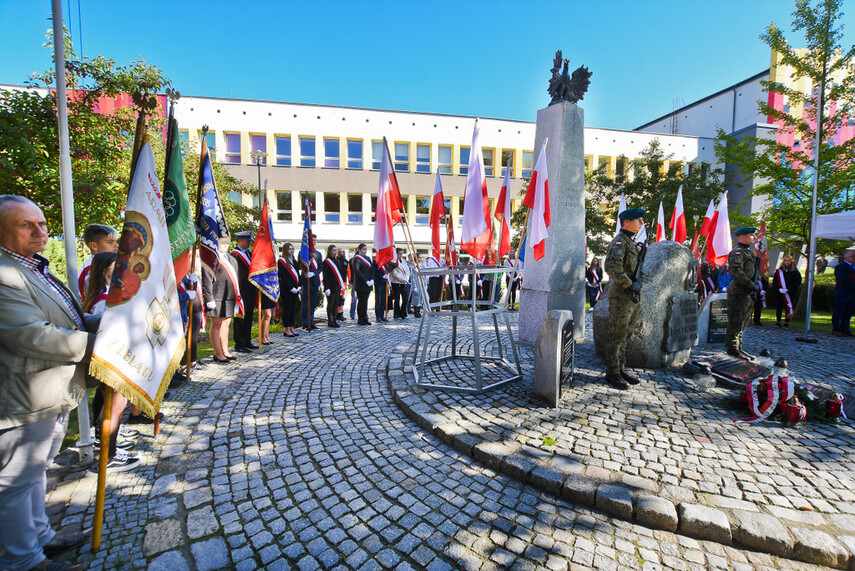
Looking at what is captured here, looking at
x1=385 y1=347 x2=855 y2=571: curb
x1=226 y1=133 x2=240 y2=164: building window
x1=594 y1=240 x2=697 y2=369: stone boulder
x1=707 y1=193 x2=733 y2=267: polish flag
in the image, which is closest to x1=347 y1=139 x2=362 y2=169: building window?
x1=226 y1=133 x2=240 y2=164: building window

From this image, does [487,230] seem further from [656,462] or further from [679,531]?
[679,531]

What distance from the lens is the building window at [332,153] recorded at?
2786 cm

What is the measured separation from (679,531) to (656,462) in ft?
2.26

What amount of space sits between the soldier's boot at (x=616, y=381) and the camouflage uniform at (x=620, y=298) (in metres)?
0.04

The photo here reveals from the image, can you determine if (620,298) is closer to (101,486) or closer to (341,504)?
(341,504)

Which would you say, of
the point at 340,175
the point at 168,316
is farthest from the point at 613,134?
the point at 168,316

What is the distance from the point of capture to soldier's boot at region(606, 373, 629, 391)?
A: 478 centimetres

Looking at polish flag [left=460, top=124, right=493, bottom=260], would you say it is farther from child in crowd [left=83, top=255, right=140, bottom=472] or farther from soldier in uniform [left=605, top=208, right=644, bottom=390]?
child in crowd [left=83, top=255, right=140, bottom=472]

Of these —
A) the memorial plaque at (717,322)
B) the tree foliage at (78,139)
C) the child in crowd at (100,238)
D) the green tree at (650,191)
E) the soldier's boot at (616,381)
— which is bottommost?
the soldier's boot at (616,381)

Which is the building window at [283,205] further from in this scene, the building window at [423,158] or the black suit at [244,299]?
the black suit at [244,299]

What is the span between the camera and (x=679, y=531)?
244 centimetres

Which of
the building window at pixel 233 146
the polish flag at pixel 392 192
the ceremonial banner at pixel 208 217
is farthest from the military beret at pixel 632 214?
the building window at pixel 233 146

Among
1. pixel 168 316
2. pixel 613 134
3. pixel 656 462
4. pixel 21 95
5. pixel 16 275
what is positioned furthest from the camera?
pixel 613 134

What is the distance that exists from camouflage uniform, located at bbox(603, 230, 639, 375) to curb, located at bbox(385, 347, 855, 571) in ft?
7.58
